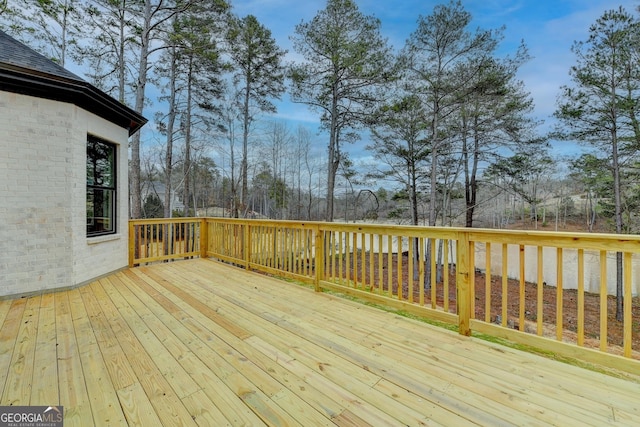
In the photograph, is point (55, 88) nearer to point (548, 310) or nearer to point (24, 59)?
point (24, 59)

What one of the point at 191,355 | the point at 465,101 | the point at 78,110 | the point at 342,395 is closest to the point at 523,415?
the point at 342,395

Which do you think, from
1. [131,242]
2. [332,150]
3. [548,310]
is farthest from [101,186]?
[548,310]

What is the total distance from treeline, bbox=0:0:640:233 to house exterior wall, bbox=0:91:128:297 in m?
4.40

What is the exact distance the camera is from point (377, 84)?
923cm

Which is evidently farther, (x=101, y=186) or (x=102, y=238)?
(x=101, y=186)

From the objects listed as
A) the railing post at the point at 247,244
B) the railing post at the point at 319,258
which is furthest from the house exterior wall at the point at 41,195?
the railing post at the point at 319,258

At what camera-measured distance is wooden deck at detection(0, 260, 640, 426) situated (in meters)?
1.46

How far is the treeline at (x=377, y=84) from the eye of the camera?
7.80 meters

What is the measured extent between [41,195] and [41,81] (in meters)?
1.42

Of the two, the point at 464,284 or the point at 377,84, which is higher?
the point at 377,84

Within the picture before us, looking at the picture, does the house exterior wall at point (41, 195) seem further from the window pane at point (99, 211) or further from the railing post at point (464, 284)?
the railing post at point (464, 284)

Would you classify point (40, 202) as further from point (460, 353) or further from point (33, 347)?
point (460, 353)

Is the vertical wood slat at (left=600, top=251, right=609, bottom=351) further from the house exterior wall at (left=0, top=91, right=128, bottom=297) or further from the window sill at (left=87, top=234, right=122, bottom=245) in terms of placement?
the window sill at (left=87, top=234, right=122, bottom=245)

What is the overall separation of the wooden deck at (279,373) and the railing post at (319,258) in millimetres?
668
